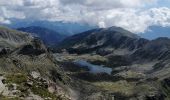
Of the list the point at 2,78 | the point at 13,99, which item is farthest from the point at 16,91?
the point at 2,78

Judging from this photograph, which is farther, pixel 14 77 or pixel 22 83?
pixel 14 77

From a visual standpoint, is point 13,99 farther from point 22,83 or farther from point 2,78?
point 2,78

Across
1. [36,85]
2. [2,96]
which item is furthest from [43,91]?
[2,96]

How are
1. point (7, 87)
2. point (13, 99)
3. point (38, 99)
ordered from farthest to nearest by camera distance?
point (7, 87) < point (38, 99) < point (13, 99)

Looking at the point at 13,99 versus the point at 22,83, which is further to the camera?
the point at 22,83

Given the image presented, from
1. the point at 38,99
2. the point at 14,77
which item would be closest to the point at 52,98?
the point at 38,99

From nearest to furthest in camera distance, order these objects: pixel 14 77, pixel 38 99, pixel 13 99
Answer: pixel 13 99, pixel 38 99, pixel 14 77

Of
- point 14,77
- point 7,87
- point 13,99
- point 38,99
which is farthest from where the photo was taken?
point 14,77

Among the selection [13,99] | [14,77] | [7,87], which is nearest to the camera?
[13,99]
